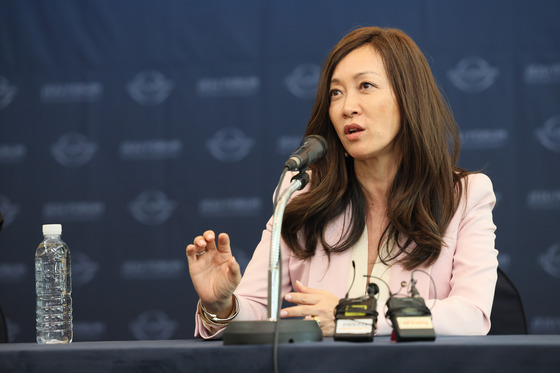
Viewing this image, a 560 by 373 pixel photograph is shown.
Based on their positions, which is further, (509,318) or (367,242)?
(367,242)

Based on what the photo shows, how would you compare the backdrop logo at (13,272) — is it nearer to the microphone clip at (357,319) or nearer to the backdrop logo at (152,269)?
the backdrop logo at (152,269)

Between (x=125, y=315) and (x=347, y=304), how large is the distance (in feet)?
9.51

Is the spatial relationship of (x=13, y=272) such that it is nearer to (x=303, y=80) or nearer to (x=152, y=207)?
(x=152, y=207)

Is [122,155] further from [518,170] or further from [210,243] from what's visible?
[210,243]

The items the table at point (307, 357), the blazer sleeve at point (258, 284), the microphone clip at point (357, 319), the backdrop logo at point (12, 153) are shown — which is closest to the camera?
the table at point (307, 357)

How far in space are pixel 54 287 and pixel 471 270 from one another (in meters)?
1.45

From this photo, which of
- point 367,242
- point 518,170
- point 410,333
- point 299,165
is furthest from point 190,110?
point 410,333

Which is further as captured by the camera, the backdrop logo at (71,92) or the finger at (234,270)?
the backdrop logo at (71,92)

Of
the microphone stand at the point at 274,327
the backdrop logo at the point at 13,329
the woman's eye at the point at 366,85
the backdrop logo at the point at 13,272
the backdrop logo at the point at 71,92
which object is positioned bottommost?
the backdrop logo at the point at 13,329

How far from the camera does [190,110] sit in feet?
13.0

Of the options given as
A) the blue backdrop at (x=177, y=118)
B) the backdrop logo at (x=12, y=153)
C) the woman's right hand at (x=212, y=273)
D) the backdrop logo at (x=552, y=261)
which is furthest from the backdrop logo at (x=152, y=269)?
the woman's right hand at (x=212, y=273)

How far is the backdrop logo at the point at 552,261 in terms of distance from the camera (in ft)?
11.6

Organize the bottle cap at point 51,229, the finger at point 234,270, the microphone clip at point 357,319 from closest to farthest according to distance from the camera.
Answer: the microphone clip at point 357,319, the finger at point 234,270, the bottle cap at point 51,229

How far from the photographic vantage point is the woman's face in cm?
195
